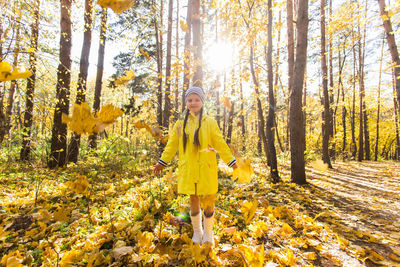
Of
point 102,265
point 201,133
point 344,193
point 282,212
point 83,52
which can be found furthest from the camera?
point 83,52

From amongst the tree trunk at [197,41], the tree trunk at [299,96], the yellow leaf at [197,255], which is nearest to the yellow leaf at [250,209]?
the yellow leaf at [197,255]

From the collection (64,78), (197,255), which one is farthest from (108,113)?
(64,78)

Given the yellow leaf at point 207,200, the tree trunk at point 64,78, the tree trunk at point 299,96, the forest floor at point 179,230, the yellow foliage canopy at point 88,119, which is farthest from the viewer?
the tree trunk at point 64,78

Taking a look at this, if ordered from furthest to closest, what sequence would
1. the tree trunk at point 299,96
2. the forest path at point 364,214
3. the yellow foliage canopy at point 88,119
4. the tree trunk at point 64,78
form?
the tree trunk at point 64,78 → the tree trunk at point 299,96 → the forest path at point 364,214 → the yellow foliage canopy at point 88,119

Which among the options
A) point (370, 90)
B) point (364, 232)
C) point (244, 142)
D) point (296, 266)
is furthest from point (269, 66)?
point (370, 90)

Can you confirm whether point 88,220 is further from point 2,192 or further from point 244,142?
point 244,142

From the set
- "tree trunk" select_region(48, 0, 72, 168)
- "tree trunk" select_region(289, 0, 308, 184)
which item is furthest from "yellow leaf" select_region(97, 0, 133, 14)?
"tree trunk" select_region(48, 0, 72, 168)

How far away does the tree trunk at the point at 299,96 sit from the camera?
15.1 ft

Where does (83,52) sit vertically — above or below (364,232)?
above

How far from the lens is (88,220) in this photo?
8.11 ft

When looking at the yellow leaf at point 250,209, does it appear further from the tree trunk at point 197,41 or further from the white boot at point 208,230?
the tree trunk at point 197,41

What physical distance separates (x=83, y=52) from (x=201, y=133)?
715 centimetres

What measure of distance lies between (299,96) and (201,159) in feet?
12.9

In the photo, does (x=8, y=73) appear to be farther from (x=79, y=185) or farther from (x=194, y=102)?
(x=194, y=102)
